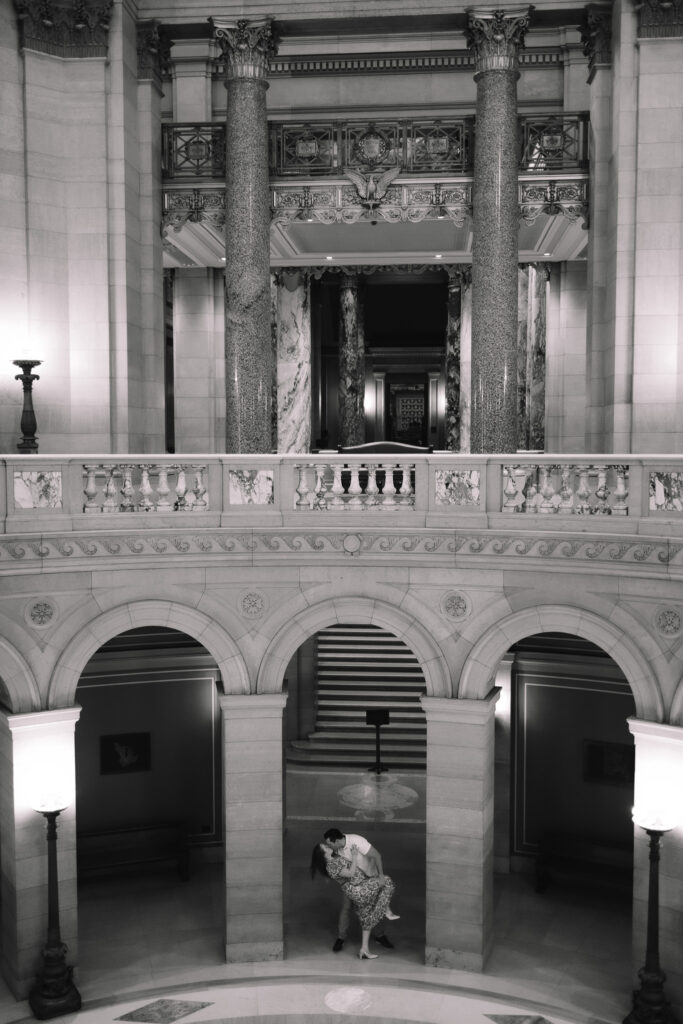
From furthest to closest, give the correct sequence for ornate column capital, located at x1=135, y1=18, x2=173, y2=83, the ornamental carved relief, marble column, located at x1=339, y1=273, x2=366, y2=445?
marble column, located at x1=339, y1=273, x2=366, y2=445 → ornate column capital, located at x1=135, y1=18, x2=173, y2=83 → the ornamental carved relief

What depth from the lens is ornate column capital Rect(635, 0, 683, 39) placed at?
13.4 metres

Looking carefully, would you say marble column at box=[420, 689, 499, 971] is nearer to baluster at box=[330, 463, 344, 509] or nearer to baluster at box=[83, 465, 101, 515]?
baluster at box=[330, 463, 344, 509]

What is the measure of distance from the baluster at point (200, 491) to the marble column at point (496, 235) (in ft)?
14.4

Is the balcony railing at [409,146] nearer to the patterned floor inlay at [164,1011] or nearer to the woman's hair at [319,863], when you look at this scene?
the woman's hair at [319,863]

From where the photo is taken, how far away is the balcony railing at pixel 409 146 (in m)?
14.9

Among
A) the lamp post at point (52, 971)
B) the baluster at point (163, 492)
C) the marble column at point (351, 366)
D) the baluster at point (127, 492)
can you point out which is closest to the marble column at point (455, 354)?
the marble column at point (351, 366)

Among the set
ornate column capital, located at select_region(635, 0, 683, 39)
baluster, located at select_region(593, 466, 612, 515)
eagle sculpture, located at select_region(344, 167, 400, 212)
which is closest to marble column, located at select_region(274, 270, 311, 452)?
eagle sculpture, located at select_region(344, 167, 400, 212)

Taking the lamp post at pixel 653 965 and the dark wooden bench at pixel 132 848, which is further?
the dark wooden bench at pixel 132 848

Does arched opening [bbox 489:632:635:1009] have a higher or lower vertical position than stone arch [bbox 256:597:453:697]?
lower

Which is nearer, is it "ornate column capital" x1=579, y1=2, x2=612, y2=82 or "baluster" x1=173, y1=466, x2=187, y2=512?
"baluster" x1=173, y1=466, x2=187, y2=512

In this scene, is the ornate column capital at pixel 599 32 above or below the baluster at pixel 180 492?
above

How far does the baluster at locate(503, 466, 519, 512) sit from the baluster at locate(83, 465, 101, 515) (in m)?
4.50

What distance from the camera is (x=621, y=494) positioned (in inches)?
406

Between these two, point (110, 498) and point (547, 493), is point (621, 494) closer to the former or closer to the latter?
point (547, 493)
